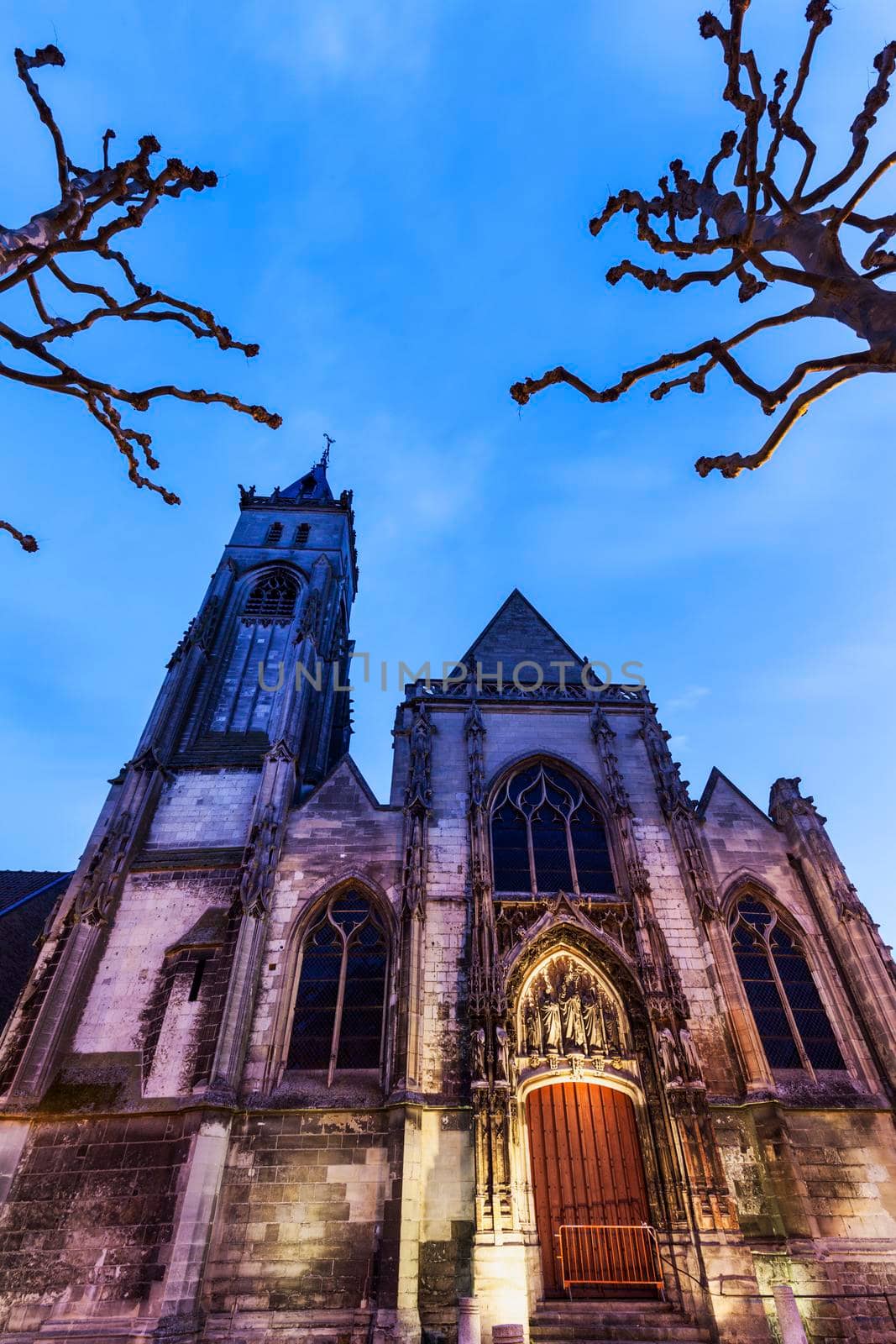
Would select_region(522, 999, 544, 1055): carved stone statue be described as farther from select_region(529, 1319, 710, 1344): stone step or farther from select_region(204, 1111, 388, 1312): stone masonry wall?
select_region(529, 1319, 710, 1344): stone step

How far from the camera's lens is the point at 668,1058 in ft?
36.4

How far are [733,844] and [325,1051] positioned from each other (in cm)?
877

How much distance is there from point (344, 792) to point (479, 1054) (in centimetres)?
605

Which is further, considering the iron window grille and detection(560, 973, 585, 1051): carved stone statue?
the iron window grille

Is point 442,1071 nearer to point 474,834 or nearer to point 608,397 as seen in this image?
point 474,834

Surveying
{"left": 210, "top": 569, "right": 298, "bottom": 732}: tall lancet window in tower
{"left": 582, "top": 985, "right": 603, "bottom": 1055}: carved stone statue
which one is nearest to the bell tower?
{"left": 210, "top": 569, "right": 298, "bottom": 732}: tall lancet window in tower

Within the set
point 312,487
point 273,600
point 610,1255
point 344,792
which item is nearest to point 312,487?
point 312,487

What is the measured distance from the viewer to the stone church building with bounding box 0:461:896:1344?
9.55 m

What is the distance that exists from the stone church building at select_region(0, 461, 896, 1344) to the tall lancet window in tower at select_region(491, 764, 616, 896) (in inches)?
2.5

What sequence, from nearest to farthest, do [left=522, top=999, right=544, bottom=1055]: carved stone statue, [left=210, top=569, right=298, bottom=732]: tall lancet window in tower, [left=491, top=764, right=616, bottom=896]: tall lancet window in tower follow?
[left=522, top=999, right=544, bottom=1055]: carved stone statue < [left=491, top=764, right=616, bottom=896]: tall lancet window in tower < [left=210, top=569, right=298, bottom=732]: tall lancet window in tower

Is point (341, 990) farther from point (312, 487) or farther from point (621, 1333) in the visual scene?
point (312, 487)

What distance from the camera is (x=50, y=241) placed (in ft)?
16.1

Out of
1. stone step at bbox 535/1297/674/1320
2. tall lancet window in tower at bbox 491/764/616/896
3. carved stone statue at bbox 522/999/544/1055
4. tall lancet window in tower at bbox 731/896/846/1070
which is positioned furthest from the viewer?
tall lancet window in tower at bbox 491/764/616/896

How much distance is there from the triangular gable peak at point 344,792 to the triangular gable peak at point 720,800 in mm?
6824
